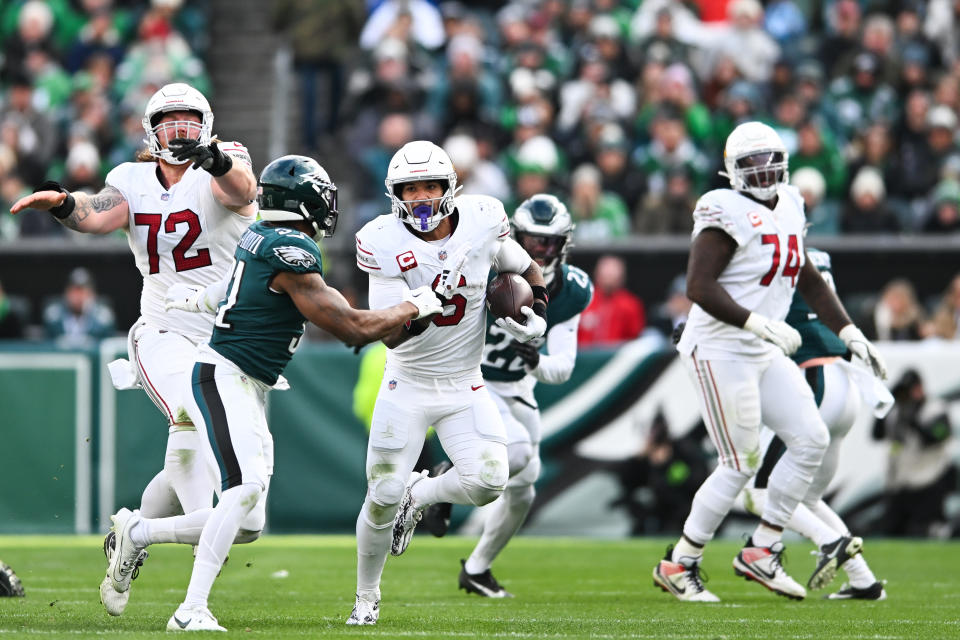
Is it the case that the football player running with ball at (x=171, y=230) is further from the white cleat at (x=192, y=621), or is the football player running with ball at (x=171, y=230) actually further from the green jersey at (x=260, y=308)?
the white cleat at (x=192, y=621)

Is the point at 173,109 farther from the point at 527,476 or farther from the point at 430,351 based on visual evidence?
the point at 527,476

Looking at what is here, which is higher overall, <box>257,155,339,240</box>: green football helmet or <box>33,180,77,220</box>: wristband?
<box>257,155,339,240</box>: green football helmet

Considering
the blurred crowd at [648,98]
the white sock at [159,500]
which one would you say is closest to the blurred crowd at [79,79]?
the blurred crowd at [648,98]

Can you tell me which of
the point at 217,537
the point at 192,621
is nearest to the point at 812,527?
the point at 217,537

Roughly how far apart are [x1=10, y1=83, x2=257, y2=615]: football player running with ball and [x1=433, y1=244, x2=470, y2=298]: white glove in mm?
1027

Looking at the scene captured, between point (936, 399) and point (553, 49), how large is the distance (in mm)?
5807

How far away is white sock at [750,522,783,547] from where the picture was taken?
7.69 m

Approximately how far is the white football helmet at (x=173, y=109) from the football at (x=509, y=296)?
4.66 feet

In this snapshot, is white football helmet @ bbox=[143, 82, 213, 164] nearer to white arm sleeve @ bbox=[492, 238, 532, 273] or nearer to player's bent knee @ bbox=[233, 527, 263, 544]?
white arm sleeve @ bbox=[492, 238, 532, 273]

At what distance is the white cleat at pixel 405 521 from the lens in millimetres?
6641

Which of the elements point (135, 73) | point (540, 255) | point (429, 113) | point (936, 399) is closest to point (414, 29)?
point (429, 113)

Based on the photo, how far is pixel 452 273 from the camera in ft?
20.6

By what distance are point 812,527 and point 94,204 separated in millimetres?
3812

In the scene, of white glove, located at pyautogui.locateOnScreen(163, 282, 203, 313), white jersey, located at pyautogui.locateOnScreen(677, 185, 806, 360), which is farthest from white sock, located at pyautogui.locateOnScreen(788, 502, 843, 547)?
white glove, located at pyautogui.locateOnScreen(163, 282, 203, 313)
